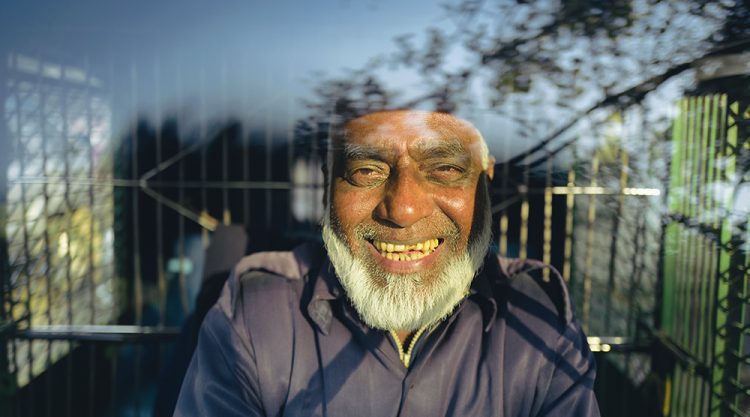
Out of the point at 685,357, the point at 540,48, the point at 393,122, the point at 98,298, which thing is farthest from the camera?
the point at 98,298

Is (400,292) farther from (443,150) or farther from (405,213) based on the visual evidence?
(443,150)

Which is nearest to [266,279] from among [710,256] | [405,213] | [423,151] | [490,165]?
[405,213]

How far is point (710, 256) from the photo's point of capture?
6.62 ft

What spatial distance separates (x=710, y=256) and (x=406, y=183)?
138cm

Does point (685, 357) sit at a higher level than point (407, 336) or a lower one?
lower

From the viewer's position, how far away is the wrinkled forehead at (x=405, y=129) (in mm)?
1592

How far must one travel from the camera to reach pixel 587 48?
2.06 m

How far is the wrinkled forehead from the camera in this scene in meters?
1.59

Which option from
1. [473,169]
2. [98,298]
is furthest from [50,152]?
[473,169]

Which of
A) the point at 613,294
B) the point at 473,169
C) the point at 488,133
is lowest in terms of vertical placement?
the point at 613,294

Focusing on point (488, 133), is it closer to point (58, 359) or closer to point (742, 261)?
point (742, 261)

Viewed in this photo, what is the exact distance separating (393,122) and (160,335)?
2063 millimetres

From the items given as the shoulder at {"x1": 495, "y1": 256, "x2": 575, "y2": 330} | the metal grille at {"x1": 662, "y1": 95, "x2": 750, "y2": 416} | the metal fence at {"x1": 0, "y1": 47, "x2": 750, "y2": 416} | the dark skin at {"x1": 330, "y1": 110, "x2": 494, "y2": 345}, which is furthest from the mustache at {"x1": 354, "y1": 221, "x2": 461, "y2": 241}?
the metal grille at {"x1": 662, "y1": 95, "x2": 750, "y2": 416}

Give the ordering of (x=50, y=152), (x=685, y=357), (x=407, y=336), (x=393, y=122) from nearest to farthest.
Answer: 1. (x=393, y=122)
2. (x=407, y=336)
3. (x=685, y=357)
4. (x=50, y=152)
